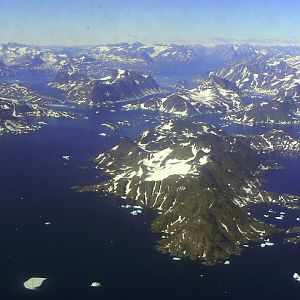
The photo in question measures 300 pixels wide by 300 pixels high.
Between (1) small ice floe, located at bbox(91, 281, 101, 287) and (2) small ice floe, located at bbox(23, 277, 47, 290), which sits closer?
(2) small ice floe, located at bbox(23, 277, 47, 290)

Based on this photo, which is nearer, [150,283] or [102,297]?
[102,297]

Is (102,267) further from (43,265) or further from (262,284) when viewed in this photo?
(262,284)

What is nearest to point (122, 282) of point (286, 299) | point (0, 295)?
point (0, 295)

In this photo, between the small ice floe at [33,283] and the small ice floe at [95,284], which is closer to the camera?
the small ice floe at [33,283]

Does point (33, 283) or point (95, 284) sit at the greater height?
point (33, 283)

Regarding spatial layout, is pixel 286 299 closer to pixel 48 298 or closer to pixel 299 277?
pixel 299 277

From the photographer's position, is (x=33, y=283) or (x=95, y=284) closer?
(x=33, y=283)
